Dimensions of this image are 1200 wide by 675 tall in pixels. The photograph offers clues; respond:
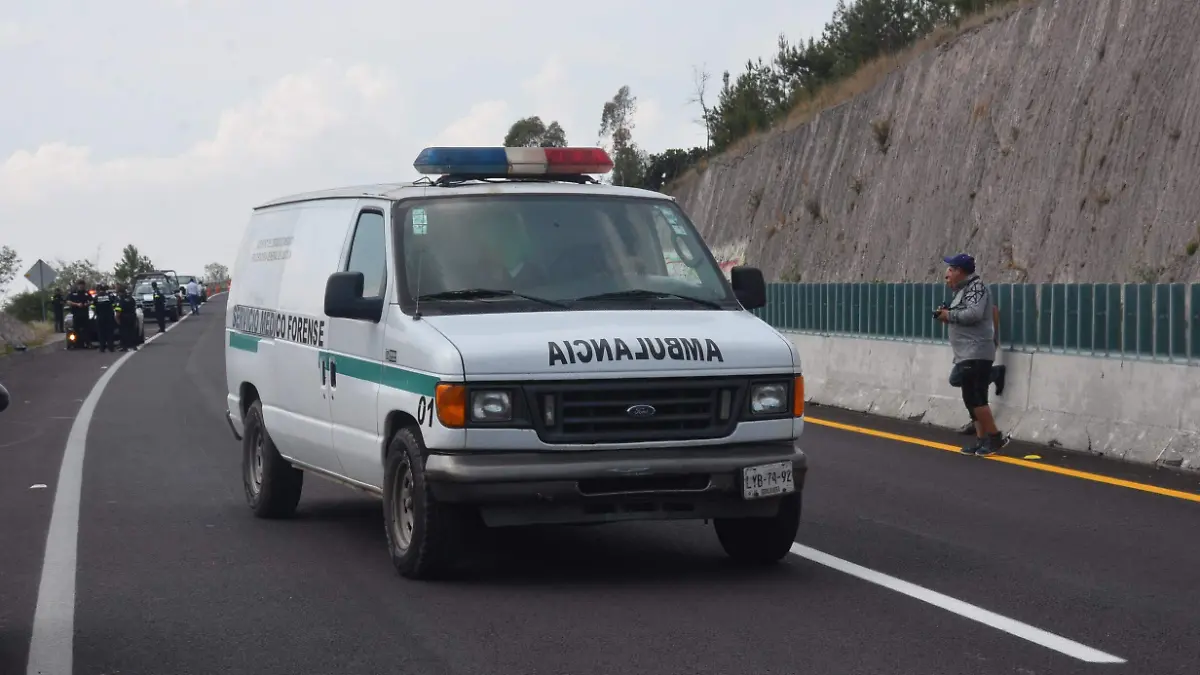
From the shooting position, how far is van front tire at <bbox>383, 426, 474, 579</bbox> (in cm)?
832

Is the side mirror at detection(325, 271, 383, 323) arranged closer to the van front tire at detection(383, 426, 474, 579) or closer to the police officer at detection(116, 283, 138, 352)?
the van front tire at detection(383, 426, 474, 579)

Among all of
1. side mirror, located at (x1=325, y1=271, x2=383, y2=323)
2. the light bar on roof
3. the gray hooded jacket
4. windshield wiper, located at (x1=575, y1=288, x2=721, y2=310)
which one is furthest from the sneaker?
side mirror, located at (x1=325, y1=271, x2=383, y2=323)

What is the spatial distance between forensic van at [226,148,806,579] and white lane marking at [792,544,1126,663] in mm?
371

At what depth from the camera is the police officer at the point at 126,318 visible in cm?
4212

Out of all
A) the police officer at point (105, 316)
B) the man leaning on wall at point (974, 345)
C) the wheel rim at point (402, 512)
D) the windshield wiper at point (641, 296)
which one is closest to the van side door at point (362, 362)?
the wheel rim at point (402, 512)

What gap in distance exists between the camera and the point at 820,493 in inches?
480

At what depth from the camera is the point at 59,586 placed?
863 cm

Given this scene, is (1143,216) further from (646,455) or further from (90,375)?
(646,455)

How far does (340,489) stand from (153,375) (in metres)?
18.7

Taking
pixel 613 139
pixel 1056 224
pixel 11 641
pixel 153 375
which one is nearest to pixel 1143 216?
pixel 1056 224

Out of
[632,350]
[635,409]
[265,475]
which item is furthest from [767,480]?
[265,475]

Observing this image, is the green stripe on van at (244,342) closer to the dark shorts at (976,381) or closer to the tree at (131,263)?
the dark shorts at (976,381)

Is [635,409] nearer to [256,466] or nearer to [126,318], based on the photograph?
[256,466]

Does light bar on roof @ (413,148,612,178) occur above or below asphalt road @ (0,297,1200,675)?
above
